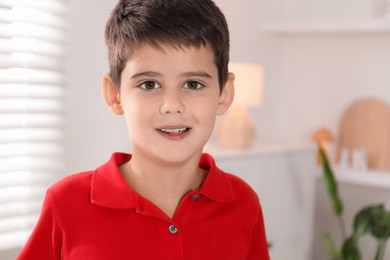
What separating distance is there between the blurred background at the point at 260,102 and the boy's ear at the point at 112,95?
2.48 feet

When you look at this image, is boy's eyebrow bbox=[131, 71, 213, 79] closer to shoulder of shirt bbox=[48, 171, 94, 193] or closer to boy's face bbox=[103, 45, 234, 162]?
boy's face bbox=[103, 45, 234, 162]

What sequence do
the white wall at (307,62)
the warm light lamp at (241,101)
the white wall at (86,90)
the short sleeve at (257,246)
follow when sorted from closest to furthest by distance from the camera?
the short sleeve at (257,246), the white wall at (86,90), the warm light lamp at (241,101), the white wall at (307,62)

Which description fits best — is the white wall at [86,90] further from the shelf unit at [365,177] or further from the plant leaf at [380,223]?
the shelf unit at [365,177]

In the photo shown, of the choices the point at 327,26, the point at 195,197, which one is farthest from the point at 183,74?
the point at 327,26

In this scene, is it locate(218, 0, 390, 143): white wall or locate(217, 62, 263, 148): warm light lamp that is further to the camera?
locate(218, 0, 390, 143): white wall

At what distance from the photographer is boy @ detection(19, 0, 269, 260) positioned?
1.14m

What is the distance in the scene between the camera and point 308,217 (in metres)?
3.33

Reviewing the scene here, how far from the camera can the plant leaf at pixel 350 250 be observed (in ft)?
9.54

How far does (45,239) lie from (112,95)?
324 millimetres

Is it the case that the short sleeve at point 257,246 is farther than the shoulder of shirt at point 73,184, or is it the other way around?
the short sleeve at point 257,246

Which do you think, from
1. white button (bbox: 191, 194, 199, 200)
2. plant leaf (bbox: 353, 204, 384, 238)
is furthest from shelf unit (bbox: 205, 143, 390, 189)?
white button (bbox: 191, 194, 199, 200)

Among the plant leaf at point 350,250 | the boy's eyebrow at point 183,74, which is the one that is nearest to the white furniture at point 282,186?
the plant leaf at point 350,250

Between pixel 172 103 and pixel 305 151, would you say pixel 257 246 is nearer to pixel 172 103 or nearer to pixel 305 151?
pixel 172 103

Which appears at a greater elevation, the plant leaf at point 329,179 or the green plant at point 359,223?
Result: the plant leaf at point 329,179
